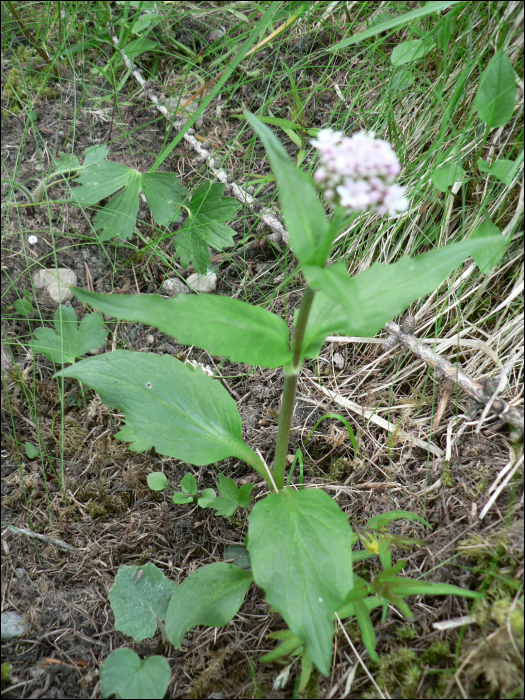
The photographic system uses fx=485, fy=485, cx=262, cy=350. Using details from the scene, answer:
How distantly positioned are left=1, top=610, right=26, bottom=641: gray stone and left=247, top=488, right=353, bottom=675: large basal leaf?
966 mm

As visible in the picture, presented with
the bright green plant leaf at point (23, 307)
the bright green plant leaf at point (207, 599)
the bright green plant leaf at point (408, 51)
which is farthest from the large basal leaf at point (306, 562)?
the bright green plant leaf at point (408, 51)

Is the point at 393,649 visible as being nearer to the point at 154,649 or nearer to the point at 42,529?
the point at 154,649

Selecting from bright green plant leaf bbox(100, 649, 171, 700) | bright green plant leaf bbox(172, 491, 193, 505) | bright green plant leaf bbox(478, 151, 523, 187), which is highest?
bright green plant leaf bbox(478, 151, 523, 187)

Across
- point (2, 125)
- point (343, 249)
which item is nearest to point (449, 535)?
point (343, 249)

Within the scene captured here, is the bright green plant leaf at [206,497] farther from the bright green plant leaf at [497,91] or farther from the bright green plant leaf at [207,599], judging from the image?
the bright green plant leaf at [497,91]

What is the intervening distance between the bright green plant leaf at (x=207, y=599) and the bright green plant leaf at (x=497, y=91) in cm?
211

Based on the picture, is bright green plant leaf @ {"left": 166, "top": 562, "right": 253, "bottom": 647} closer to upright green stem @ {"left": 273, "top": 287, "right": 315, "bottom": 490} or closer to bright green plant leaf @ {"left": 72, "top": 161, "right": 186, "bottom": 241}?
upright green stem @ {"left": 273, "top": 287, "right": 315, "bottom": 490}

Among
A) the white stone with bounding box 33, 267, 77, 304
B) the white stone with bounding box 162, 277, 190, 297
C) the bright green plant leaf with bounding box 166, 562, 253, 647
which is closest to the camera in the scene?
the bright green plant leaf with bounding box 166, 562, 253, 647

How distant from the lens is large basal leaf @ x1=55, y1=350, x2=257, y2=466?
197 cm

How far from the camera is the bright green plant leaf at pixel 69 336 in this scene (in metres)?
2.41

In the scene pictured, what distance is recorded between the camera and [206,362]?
2.66m

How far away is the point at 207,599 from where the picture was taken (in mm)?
1821

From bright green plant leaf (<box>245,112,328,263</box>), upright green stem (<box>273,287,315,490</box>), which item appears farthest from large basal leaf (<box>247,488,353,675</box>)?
bright green plant leaf (<box>245,112,328,263</box>)

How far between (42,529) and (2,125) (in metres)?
2.36
